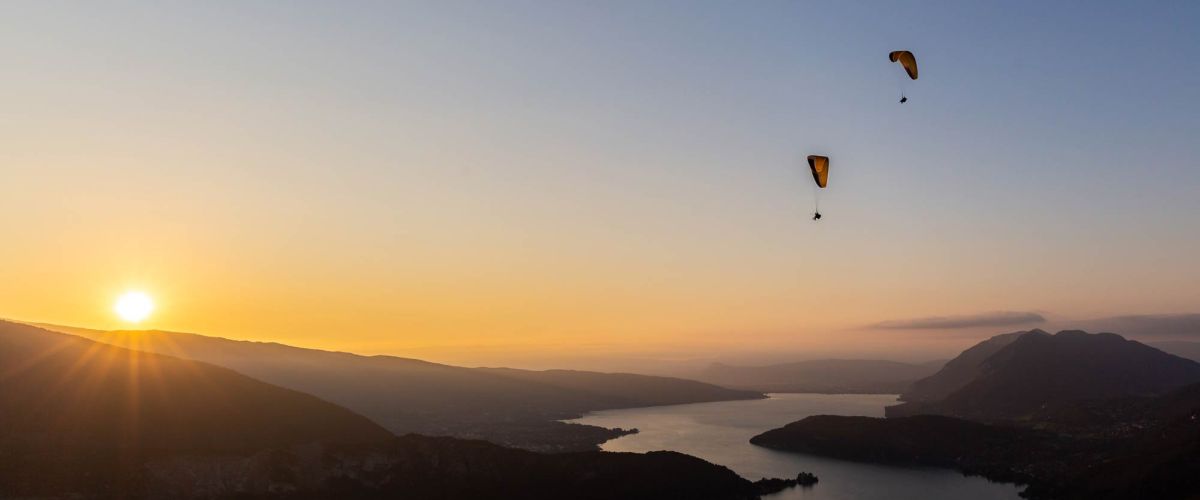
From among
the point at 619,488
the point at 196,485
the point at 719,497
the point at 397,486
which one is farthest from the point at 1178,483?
the point at 196,485

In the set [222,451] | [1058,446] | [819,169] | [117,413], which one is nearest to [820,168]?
[819,169]

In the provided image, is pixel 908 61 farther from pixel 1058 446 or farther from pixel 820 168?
pixel 1058 446

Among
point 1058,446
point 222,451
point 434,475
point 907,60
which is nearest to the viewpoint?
point 907,60

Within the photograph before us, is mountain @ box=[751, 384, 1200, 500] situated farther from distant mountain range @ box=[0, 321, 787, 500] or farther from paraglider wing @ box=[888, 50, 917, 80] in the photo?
paraglider wing @ box=[888, 50, 917, 80]

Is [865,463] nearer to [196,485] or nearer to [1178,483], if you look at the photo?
[1178,483]

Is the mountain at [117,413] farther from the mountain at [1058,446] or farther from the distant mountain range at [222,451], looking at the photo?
the mountain at [1058,446]

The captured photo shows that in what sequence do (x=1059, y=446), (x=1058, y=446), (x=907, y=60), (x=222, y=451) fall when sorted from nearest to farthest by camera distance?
(x=907, y=60)
(x=222, y=451)
(x=1058, y=446)
(x=1059, y=446)
